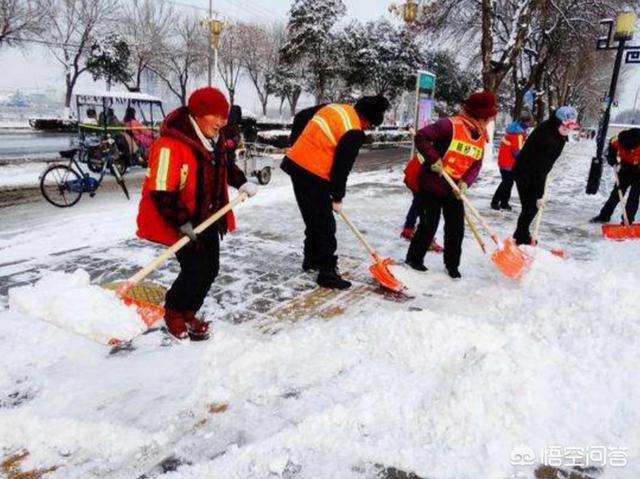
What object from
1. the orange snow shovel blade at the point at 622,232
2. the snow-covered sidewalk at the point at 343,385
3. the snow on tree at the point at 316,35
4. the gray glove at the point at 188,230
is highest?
the snow on tree at the point at 316,35

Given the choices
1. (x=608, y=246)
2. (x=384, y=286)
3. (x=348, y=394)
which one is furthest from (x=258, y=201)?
(x=348, y=394)

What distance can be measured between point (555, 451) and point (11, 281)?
405cm

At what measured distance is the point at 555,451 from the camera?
2.28m

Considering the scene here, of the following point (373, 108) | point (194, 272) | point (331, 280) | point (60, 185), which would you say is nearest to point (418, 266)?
point (331, 280)

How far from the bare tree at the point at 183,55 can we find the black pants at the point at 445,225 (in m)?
34.3

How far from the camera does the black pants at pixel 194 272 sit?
10.2 ft

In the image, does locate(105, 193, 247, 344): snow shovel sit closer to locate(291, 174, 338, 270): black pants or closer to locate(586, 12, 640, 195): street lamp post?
locate(291, 174, 338, 270): black pants

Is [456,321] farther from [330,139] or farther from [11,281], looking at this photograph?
[11,281]

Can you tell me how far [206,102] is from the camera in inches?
113

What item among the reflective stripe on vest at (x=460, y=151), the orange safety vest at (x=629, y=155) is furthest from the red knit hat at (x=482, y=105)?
the orange safety vest at (x=629, y=155)

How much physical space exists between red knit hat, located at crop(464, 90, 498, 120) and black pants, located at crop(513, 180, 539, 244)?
1.68 m

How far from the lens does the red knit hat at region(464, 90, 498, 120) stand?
14.0ft

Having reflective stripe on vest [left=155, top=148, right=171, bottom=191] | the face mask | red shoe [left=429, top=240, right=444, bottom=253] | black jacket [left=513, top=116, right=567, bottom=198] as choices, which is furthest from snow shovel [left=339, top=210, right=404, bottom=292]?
the face mask

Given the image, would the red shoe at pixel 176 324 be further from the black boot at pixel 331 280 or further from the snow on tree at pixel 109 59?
the snow on tree at pixel 109 59
